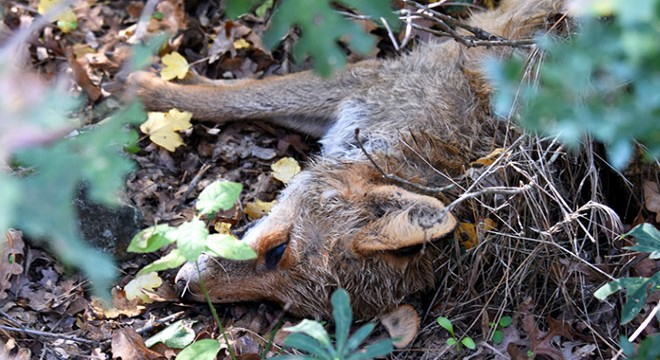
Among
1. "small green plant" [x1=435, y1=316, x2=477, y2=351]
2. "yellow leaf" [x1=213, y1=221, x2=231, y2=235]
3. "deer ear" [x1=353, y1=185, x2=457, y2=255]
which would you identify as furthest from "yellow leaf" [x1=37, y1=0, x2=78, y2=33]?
"small green plant" [x1=435, y1=316, x2=477, y2=351]

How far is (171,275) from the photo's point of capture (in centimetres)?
494

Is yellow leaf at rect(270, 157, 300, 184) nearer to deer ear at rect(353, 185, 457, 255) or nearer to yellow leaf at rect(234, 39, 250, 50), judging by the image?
deer ear at rect(353, 185, 457, 255)

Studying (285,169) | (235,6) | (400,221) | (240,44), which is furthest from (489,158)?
(240,44)

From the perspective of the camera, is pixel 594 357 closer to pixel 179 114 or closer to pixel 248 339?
pixel 248 339

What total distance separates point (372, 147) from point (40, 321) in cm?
252

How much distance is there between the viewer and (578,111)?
2.31m

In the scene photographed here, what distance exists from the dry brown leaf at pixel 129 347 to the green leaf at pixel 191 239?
140cm

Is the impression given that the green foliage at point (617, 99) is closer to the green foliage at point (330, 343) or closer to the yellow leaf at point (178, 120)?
the green foliage at point (330, 343)

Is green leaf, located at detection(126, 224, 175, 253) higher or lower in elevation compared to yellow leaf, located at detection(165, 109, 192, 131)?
higher

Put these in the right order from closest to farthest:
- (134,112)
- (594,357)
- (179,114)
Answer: (134,112) → (594,357) → (179,114)

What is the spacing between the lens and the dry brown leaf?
13.8 feet

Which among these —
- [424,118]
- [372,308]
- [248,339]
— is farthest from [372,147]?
[248,339]

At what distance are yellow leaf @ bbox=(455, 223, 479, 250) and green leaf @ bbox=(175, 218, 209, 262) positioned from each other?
2.02m

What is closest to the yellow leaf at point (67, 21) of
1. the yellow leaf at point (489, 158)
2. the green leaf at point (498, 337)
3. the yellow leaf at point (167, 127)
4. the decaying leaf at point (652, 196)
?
the yellow leaf at point (167, 127)
